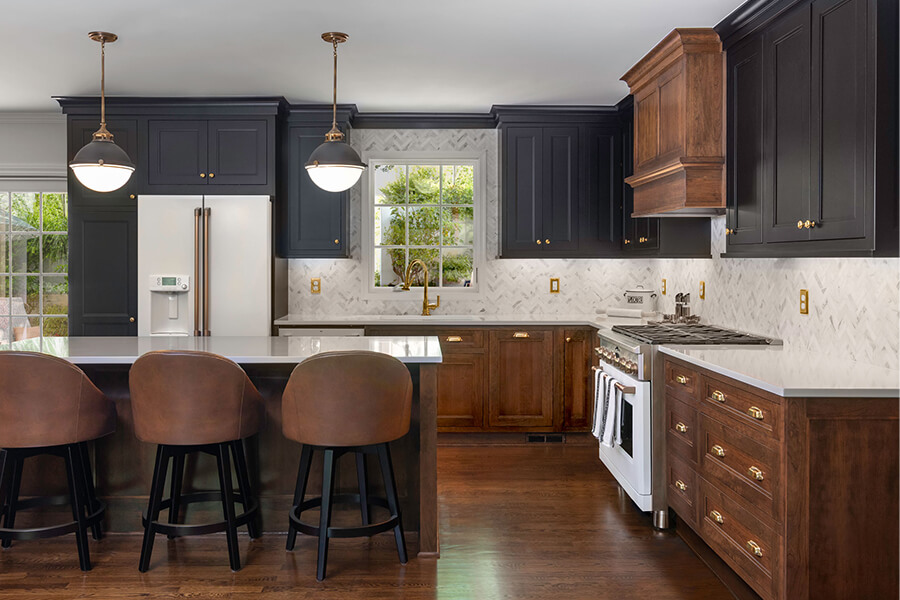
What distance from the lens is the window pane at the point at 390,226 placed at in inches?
236

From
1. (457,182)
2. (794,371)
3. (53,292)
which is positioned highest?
(457,182)

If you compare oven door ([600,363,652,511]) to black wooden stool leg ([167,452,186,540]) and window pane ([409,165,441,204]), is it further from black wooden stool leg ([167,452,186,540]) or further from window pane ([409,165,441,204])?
window pane ([409,165,441,204])

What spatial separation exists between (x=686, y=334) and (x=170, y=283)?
347 centimetres

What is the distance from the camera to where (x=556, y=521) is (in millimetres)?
3672

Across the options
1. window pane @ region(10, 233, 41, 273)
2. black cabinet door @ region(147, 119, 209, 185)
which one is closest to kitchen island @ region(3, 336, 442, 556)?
black cabinet door @ region(147, 119, 209, 185)

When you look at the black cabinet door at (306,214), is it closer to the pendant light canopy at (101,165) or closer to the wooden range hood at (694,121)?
the pendant light canopy at (101,165)

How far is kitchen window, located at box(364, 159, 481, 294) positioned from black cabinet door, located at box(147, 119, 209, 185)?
4.46 ft

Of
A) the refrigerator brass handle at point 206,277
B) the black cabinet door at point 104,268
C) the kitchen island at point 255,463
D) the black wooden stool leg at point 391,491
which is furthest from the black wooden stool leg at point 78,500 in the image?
the black cabinet door at point 104,268

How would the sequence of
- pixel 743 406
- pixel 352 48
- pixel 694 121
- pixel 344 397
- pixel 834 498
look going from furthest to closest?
1. pixel 352 48
2. pixel 694 121
3. pixel 344 397
4. pixel 743 406
5. pixel 834 498

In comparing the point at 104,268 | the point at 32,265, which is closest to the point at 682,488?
the point at 104,268

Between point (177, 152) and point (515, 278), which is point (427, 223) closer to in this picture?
point (515, 278)

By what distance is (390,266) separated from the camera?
6.01 meters

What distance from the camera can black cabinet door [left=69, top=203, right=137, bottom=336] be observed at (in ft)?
17.5

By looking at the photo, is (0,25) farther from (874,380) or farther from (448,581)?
(874,380)
